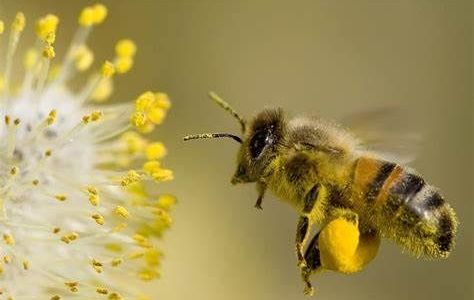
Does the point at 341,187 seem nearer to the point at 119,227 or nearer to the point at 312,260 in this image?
the point at 312,260

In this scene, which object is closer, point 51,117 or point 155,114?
point 51,117

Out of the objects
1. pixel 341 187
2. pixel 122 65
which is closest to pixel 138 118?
pixel 122 65

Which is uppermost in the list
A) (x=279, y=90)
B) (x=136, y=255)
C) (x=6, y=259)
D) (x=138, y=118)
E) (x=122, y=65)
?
(x=279, y=90)

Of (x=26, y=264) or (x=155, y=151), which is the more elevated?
(x=155, y=151)

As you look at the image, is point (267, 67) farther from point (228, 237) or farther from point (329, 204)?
point (329, 204)

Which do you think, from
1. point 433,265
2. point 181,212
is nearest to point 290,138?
point 181,212

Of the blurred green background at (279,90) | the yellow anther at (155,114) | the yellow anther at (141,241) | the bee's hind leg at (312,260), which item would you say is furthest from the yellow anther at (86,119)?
the blurred green background at (279,90)

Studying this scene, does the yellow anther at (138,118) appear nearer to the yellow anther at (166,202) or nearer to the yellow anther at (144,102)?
the yellow anther at (144,102)
